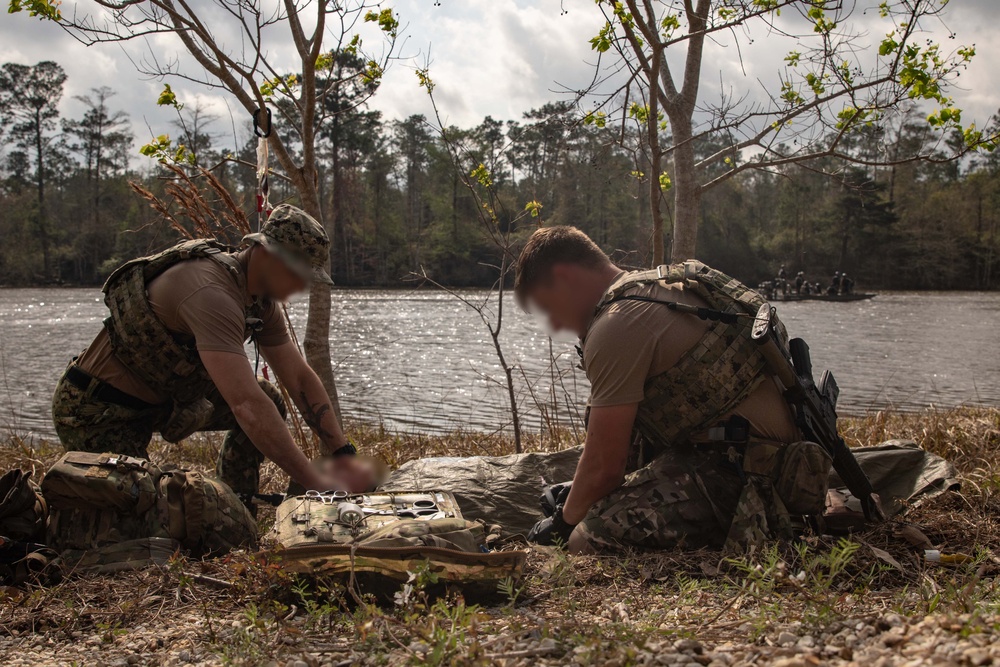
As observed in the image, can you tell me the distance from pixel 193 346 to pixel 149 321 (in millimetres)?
231

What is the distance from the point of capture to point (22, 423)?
903 cm

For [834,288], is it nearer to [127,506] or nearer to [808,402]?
[808,402]

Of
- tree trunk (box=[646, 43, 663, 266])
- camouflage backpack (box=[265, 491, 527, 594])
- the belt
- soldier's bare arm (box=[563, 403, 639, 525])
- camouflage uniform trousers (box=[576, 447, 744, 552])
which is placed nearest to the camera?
camouflage backpack (box=[265, 491, 527, 594])

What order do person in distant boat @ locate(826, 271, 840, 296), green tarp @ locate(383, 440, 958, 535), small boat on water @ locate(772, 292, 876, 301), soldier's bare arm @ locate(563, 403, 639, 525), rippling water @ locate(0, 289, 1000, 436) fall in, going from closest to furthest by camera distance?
soldier's bare arm @ locate(563, 403, 639, 525) → green tarp @ locate(383, 440, 958, 535) → rippling water @ locate(0, 289, 1000, 436) → small boat on water @ locate(772, 292, 876, 301) → person in distant boat @ locate(826, 271, 840, 296)

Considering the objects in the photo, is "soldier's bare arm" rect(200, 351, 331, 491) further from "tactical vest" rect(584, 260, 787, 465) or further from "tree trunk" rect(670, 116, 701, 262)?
"tree trunk" rect(670, 116, 701, 262)

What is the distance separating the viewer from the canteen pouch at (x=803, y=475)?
305 cm

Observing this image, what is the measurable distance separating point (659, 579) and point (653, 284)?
1.16 meters

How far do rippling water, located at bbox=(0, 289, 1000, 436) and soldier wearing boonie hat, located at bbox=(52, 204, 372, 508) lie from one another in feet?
9.09

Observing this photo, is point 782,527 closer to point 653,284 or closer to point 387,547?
point 653,284

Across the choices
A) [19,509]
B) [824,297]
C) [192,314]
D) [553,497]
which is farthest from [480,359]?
[824,297]

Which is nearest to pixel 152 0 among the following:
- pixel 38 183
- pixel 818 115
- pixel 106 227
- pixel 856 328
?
pixel 818 115

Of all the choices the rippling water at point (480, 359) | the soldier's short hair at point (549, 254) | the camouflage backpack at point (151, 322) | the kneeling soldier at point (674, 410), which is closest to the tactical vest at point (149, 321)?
the camouflage backpack at point (151, 322)

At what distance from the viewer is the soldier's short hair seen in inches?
127

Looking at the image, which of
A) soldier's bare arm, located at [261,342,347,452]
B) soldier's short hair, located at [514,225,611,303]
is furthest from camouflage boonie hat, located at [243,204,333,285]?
soldier's short hair, located at [514,225,611,303]
